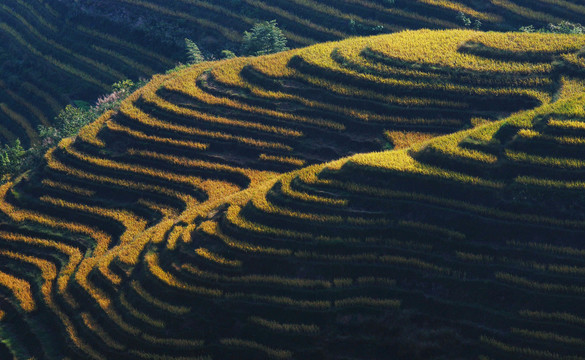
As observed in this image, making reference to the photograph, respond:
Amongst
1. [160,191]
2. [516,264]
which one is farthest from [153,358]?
[516,264]

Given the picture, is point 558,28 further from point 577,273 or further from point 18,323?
point 18,323

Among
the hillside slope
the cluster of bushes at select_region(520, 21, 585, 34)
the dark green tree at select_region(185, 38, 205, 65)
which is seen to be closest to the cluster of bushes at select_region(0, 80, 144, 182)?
the dark green tree at select_region(185, 38, 205, 65)

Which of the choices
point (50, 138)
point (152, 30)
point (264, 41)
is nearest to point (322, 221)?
point (50, 138)

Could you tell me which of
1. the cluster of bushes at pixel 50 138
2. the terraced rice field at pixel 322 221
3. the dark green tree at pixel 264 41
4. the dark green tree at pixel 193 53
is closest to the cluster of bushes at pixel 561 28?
the terraced rice field at pixel 322 221

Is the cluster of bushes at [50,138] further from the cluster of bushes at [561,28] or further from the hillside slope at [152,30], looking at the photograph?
the cluster of bushes at [561,28]

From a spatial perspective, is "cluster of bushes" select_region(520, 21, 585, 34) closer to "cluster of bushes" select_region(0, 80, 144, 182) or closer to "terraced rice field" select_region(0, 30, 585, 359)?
"terraced rice field" select_region(0, 30, 585, 359)

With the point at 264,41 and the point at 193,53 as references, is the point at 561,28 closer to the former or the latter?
the point at 264,41
